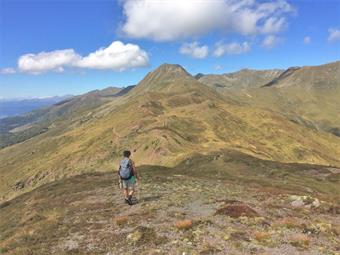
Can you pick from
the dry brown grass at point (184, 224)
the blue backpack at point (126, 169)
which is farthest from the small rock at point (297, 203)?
the blue backpack at point (126, 169)

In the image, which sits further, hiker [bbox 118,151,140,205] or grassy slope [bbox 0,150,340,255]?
hiker [bbox 118,151,140,205]

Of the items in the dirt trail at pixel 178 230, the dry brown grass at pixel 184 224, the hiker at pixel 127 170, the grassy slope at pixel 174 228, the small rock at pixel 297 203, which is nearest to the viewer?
the dirt trail at pixel 178 230

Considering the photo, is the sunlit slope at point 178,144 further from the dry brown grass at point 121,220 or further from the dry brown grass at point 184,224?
the dry brown grass at point 184,224

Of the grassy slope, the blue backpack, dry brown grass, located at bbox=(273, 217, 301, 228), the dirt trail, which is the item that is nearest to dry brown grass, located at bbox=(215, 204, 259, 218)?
the dirt trail

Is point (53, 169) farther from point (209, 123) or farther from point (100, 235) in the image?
point (100, 235)

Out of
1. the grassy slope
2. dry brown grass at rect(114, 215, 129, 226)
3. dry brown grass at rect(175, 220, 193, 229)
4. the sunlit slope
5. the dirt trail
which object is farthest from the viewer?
the sunlit slope

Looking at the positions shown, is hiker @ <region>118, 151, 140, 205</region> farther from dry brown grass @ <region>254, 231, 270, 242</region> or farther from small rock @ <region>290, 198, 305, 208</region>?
small rock @ <region>290, 198, 305, 208</region>

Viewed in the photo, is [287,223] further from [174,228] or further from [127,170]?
[127,170]

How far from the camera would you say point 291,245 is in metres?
18.8

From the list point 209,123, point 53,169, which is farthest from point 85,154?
point 209,123

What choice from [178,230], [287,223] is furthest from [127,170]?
[287,223]

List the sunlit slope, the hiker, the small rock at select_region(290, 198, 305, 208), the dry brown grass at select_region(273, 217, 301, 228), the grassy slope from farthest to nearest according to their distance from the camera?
1. the sunlit slope
2. the small rock at select_region(290, 198, 305, 208)
3. the hiker
4. the dry brown grass at select_region(273, 217, 301, 228)
5. the grassy slope

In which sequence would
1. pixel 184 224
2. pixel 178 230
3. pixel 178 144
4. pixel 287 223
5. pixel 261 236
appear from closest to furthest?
pixel 261 236, pixel 178 230, pixel 184 224, pixel 287 223, pixel 178 144

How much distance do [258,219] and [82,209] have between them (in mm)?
14068
